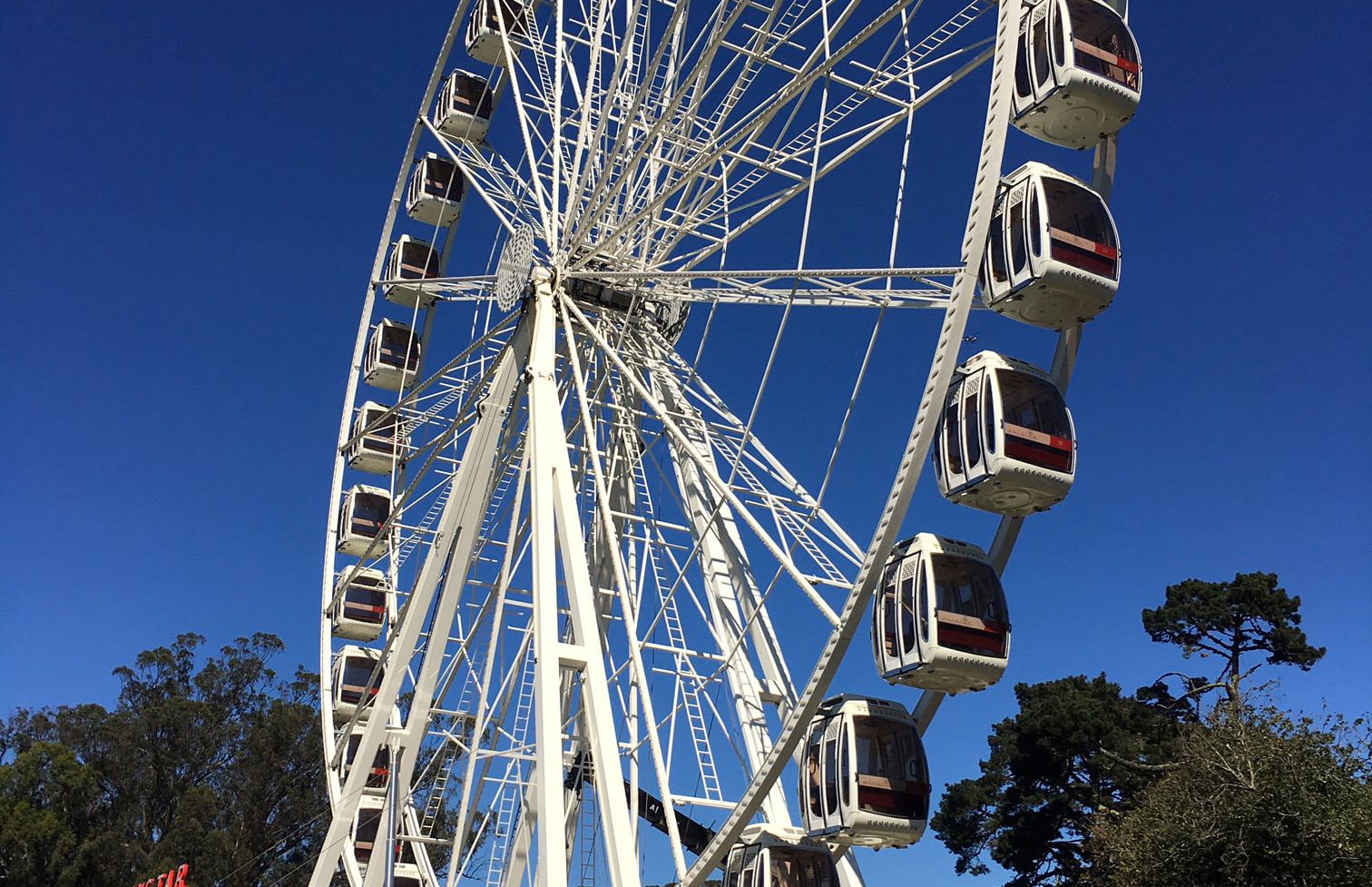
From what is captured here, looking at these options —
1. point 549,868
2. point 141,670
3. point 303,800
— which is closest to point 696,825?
point 549,868

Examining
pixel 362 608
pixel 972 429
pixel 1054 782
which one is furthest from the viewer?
pixel 1054 782

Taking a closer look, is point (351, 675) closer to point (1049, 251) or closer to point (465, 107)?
point (465, 107)

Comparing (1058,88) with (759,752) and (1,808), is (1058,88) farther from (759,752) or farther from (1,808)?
(1,808)

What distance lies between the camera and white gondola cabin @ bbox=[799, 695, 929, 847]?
10.6 metres

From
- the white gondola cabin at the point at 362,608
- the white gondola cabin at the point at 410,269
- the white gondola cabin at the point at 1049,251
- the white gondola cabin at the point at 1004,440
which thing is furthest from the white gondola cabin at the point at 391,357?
the white gondola cabin at the point at 1049,251

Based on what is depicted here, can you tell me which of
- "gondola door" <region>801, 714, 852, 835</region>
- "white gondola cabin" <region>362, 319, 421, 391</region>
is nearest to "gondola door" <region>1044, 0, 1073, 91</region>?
"gondola door" <region>801, 714, 852, 835</region>

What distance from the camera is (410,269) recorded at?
76.8 ft

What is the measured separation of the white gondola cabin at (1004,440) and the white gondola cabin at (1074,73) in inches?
79.6

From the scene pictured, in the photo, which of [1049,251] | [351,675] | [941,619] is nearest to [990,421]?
[1049,251]

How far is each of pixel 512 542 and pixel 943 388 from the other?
7.24 meters

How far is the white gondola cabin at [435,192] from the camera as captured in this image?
23.4 m

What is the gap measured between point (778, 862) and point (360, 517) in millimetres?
13824

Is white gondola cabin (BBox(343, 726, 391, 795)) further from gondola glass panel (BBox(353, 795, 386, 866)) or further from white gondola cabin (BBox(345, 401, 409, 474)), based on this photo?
white gondola cabin (BBox(345, 401, 409, 474))

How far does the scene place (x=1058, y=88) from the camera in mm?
10641
